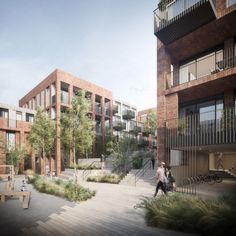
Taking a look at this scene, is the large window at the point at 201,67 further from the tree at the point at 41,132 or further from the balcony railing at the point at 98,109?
the balcony railing at the point at 98,109

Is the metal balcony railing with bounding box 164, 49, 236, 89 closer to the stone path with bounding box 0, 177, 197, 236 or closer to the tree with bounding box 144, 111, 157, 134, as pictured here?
the stone path with bounding box 0, 177, 197, 236

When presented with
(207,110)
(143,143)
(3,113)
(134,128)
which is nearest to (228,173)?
(207,110)

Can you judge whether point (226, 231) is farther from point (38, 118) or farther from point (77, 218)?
point (38, 118)

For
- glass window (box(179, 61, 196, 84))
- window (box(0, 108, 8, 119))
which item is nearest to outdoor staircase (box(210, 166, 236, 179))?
glass window (box(179, 61, 196, 84))

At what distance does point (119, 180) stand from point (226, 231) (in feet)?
41.3

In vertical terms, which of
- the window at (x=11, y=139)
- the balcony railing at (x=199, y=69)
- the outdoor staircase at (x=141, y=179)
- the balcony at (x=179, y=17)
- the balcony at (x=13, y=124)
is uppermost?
the balcony at (x=179, y=17)

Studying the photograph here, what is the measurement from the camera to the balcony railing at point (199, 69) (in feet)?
42.8

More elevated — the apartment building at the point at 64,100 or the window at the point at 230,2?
the window at the point at 230,2

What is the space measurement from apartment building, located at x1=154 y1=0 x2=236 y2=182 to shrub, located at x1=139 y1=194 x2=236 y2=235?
531cm

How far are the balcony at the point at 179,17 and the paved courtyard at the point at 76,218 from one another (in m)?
10.7

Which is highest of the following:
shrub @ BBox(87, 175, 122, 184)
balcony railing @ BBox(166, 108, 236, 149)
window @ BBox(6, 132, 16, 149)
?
balcony railing @ BBox(166, 108, 236, 149)

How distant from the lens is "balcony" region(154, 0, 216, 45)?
1204cm

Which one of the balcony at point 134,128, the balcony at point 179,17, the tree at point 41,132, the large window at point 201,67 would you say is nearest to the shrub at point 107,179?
the tree at point 41,132

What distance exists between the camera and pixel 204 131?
12.1m
